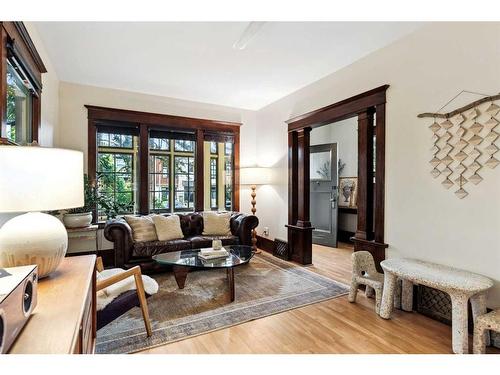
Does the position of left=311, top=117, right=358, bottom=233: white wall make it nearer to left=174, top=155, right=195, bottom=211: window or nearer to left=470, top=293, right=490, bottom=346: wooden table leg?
left=174, top=155, right=195, bottom=211: window

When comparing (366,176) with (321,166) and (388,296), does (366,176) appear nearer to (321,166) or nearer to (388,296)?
(388,296)

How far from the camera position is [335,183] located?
5.46 m

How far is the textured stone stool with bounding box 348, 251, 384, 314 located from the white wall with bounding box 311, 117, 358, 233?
9.34 feet

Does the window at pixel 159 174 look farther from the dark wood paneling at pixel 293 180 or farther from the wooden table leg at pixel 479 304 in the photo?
the wooden table leg at pixel 479 304

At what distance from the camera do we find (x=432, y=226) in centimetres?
246

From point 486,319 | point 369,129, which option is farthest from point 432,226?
point 369,129

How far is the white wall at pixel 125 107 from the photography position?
396cm

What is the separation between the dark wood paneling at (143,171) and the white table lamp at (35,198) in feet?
10.9

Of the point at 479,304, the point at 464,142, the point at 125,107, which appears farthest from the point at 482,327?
the point at 125,107

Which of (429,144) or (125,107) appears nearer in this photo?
(429,144)

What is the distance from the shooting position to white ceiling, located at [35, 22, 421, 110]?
2.52 meters

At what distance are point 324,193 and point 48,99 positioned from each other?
4.83 m

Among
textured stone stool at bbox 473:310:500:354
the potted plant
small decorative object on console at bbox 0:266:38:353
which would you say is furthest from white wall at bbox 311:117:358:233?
small decorative object on console at bbox 0:266:38:353
